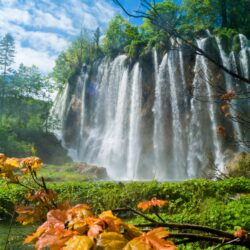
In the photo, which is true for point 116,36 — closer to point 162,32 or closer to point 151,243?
point 162,32

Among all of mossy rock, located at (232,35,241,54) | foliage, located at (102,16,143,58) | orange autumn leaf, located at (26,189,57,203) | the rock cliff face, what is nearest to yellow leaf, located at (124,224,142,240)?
orange autumn leaf, located at (26,189,57,203)

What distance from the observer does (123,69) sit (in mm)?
30625

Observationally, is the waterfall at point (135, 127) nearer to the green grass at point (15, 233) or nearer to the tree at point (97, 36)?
the tree at point (97, 36)

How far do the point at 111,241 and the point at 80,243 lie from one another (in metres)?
0.08

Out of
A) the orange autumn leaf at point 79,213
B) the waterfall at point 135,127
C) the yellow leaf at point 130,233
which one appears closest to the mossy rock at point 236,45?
the waterfall at point 135,127

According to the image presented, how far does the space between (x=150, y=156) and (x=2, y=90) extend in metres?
23.9

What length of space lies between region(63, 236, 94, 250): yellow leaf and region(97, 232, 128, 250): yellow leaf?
0.03 metres

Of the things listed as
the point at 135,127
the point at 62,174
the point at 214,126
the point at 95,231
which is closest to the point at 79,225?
the point at 95,231

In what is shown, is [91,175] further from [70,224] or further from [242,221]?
[70,224]

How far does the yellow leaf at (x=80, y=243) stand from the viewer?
0.86 m

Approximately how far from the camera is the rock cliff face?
23.0 meters

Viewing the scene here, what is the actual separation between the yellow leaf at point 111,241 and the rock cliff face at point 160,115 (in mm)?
19282

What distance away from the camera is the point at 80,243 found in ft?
2.89

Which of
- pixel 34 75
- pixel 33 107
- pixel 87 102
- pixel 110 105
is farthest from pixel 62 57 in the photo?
pixel 110 105
